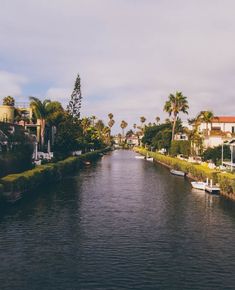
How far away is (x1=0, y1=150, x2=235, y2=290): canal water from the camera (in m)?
24.5

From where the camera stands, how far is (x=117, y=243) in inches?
1267

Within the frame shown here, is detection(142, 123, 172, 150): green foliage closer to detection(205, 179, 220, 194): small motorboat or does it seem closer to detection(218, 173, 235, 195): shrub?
detection(205, 179, 220, 194): small motorboat

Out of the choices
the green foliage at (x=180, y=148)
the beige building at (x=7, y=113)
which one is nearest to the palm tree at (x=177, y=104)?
the green foliage at (x=180, y=148)

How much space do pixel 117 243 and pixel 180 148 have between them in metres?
96.2

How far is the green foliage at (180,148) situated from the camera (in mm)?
118800

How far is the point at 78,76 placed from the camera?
12231 cm

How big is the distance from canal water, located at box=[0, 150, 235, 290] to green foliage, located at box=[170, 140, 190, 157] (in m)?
63.2

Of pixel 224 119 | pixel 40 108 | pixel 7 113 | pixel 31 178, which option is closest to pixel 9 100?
pixel 7 113

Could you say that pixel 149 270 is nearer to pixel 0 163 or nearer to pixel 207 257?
pixel 207 257

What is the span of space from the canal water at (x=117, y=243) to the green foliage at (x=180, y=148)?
2488 inches

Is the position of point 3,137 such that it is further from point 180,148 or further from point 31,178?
point 180,148

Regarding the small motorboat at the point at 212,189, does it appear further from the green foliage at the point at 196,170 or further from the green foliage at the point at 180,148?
the green foliage at the point at 180,148

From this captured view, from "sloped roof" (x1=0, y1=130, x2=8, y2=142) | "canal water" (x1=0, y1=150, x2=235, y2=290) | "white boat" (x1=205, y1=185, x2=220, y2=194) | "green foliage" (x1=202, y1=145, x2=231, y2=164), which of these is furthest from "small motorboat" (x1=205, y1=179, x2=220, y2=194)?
"sloped roof" (x1=0, y1=130, x2=8, y2=142)

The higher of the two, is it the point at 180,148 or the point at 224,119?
the point at 224,119
